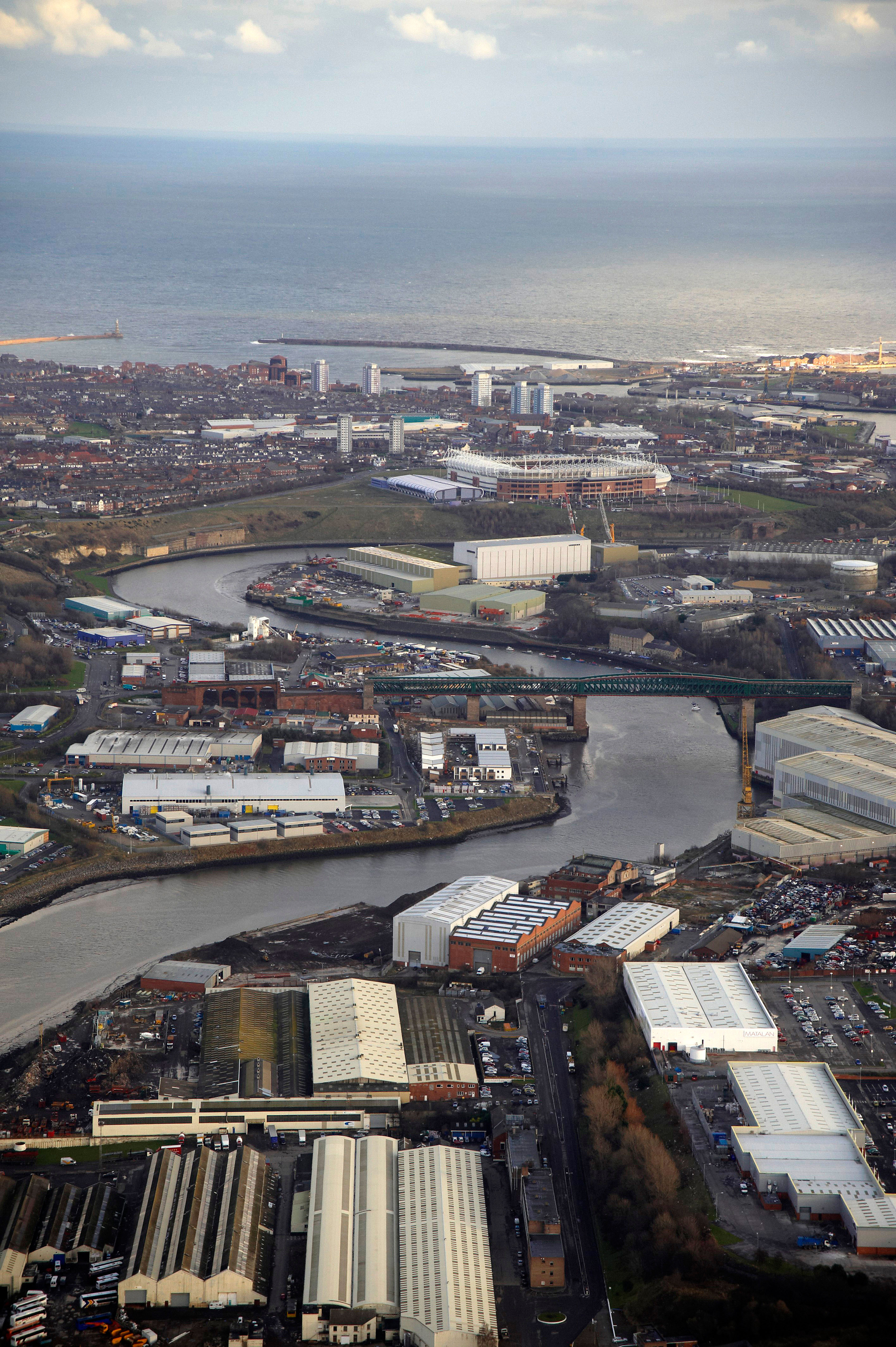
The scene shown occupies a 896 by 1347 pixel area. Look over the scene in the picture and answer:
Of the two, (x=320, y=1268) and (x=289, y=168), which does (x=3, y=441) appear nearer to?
(x=320, y=1268)

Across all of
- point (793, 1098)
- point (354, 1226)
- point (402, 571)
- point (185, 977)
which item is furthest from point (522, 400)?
point (354, 1226)

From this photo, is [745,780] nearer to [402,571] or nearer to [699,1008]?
[699,1008]

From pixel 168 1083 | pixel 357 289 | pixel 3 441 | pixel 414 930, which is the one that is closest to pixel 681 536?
pixel 3 441

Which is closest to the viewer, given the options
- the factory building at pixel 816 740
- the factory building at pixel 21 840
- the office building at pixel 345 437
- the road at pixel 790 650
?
the factory building at pixel 21 840

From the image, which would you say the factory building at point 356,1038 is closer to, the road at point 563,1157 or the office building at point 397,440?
the road at point 563,1157

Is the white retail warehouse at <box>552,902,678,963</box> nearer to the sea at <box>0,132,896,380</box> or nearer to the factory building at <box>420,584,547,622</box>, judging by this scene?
the factory building at <box>420,584,547,622</box>

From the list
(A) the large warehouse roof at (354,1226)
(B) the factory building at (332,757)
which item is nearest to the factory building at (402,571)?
(B) the factory building at (332,757)

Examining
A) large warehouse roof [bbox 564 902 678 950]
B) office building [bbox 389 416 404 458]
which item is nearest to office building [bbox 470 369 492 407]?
office building [bbox 389 416 404 458]
